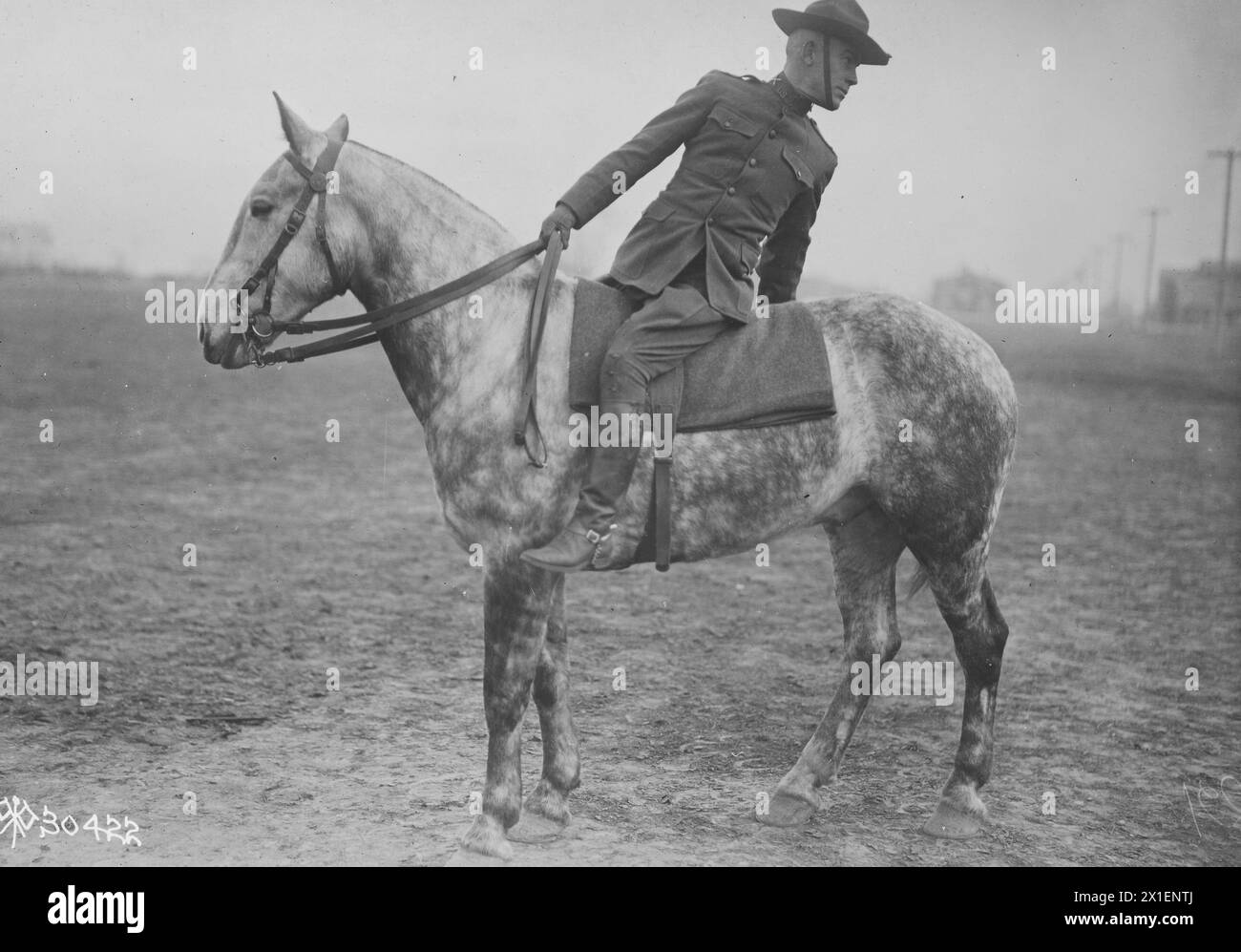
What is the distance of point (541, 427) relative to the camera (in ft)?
13.5

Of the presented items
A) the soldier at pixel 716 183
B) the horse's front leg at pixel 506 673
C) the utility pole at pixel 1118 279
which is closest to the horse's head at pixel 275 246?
the soldier at pixel 716 183

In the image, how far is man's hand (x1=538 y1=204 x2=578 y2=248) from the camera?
13.2ft

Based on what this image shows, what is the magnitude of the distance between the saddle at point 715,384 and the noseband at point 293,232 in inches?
36.7

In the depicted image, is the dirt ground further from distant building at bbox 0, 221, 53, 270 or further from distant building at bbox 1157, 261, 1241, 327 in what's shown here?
distant building at bbox 0, 221, 53, 270

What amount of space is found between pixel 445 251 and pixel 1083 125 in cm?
707

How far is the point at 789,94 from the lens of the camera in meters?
4.35

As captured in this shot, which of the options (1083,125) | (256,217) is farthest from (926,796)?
(1083,125)

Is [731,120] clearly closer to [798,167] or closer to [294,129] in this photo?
[798,167]

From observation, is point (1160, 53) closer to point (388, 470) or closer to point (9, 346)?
point (388, 470)

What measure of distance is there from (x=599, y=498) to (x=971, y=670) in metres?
1.71

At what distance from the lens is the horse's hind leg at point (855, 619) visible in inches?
187

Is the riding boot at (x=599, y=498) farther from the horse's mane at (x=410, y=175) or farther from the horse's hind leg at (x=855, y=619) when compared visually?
the horse's hind leg at (x=855, y=619)

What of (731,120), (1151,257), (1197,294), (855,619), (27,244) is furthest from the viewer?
(1197,294)

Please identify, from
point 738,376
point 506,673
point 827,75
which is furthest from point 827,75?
point 506,673
